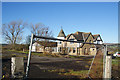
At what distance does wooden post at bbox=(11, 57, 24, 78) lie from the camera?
1.58 metres

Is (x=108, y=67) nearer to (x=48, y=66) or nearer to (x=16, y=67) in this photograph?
(x=16, y=67)

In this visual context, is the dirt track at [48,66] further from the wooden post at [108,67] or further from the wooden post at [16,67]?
the wooden post at [16,67]

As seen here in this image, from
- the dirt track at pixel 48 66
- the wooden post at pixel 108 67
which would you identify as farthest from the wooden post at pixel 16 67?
the wooden post at pixel 108 67

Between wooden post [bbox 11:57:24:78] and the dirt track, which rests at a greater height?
wooden post [bbox 11:57:24:78]

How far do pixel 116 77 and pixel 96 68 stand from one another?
3.02ft

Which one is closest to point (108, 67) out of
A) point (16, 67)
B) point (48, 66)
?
point (16, 67)

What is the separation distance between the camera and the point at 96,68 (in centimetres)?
371

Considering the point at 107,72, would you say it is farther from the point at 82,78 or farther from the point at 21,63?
the point at 21,63

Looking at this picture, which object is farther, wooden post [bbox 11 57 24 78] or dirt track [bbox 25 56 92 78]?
dirt track [bbox 25 56 92 78]

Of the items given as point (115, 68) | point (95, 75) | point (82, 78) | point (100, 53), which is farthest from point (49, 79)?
point (115, 68)

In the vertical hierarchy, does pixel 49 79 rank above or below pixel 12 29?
below

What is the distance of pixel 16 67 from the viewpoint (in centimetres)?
158

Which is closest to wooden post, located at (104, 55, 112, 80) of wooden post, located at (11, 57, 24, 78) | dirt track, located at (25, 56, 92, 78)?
dirt track, located at (25, 56, 92, 78)

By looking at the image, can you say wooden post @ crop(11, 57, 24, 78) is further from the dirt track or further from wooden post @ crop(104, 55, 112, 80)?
wooden post @ crop(104, 55, 112, 80)
